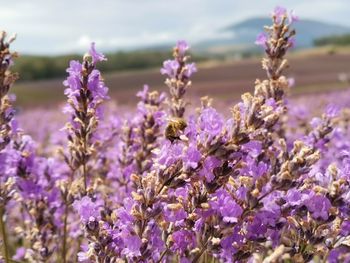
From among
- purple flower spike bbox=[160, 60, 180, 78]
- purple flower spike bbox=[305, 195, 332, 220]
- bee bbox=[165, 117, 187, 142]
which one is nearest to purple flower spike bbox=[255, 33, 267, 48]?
purple flower spike bbox=[160, 60, 180, 78]

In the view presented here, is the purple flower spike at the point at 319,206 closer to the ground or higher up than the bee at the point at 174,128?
closer to the ground

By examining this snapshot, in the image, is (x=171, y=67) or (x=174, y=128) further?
(x=171, y=67)

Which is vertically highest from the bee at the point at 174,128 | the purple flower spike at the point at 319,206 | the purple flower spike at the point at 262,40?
the purple flower spike at the point at 262,40

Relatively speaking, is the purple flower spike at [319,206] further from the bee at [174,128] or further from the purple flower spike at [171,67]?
the purple flower spike at [171,67]

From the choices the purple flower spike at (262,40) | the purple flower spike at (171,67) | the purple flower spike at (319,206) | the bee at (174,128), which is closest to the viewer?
the purple flower spike at (319,206)

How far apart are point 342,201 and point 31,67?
213 ft

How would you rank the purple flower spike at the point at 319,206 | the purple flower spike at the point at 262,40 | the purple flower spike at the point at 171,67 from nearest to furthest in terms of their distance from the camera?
the purple flower spike at the point at 319,206, the purple flower spike at the point at 262,40, the purple flower spike at the point at 171,67

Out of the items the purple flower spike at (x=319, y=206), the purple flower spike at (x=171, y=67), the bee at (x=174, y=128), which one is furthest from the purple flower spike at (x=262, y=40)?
the purple flower spike at (x=319, y=206)

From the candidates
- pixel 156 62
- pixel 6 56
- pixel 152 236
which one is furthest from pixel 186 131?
pixel 156 62

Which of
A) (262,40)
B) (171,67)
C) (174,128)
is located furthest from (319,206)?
(171,67)

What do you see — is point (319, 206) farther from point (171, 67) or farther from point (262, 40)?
point (171, 67)

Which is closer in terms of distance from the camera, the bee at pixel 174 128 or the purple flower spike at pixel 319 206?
the purple flower spike at pixel 319 206

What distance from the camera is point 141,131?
10.1 ft

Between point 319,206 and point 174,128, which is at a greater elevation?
point 174,128
